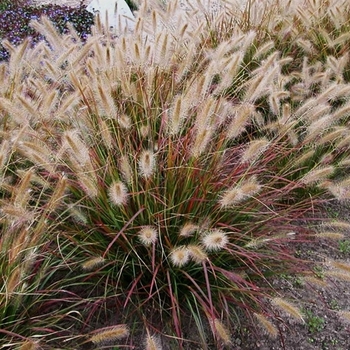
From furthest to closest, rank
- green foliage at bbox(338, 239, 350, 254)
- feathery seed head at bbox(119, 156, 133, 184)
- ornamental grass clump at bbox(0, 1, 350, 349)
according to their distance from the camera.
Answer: green foliage at bbox(338, 239, 350, 254) → feathery seed head at bbox(119, 156, 133, 184) → ornamental grass clump at bbox(0, 1, 350, 349)

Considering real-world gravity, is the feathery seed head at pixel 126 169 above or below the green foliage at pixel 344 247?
above

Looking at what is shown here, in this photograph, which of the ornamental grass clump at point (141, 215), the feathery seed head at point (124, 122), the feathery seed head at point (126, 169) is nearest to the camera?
the ornamental grass clump at point (141, 215)

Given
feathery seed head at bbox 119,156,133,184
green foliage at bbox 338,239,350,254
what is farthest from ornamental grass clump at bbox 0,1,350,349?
green foliage at bbox 338,239,350,254

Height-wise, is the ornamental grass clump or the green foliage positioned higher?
the ornamental grass clump

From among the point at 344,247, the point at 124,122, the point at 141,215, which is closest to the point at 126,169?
the point at 141,215

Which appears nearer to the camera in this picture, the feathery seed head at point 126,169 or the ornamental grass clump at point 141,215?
the ornamental grass clump at point 141,215

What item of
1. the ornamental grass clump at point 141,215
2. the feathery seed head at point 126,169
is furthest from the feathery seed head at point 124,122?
the feathery seed head at point 126,169

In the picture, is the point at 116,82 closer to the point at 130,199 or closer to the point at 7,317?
the point at 130,199

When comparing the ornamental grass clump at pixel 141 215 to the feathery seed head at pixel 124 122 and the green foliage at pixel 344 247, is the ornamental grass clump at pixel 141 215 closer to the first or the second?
the feathery seed head at pixel 124 122

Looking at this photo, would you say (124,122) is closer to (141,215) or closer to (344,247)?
(141,215)

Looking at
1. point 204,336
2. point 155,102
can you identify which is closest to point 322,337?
point 204,336

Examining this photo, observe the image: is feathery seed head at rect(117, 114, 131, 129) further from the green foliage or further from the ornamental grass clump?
the green foliage

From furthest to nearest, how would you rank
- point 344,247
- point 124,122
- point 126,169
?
point 344,247, point 124,122, point 126,169

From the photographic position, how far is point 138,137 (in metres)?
2.76
